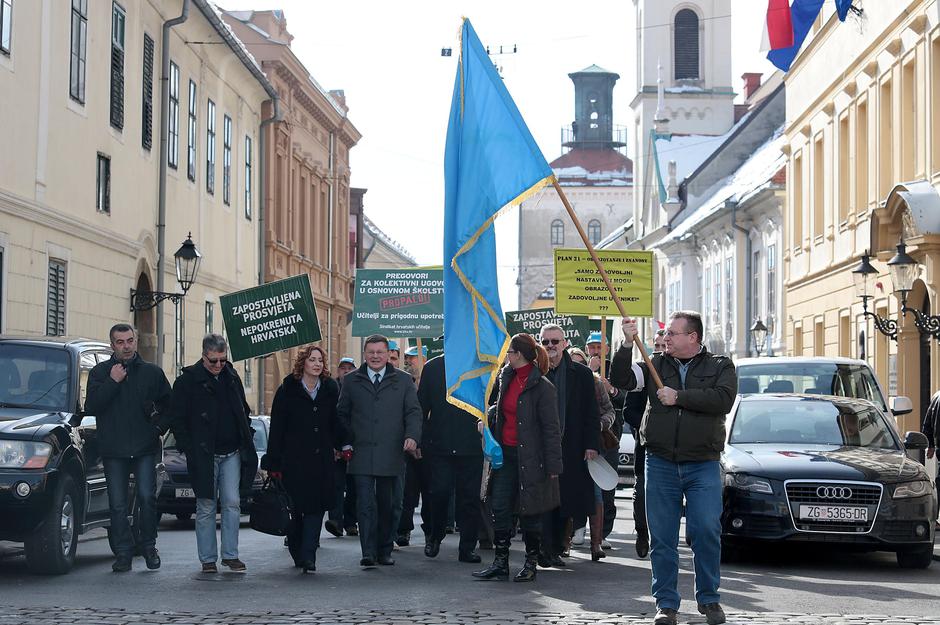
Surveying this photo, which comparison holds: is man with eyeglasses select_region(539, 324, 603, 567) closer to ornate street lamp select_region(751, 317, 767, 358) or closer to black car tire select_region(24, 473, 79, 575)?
black car tire select_region(24, 473, 79, 575)

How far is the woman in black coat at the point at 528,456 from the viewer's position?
1177 centimetres

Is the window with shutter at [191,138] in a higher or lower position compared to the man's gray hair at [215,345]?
higher

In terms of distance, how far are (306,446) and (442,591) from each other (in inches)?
79.9

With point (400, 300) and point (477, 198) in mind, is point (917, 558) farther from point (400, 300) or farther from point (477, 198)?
point (400, 300)

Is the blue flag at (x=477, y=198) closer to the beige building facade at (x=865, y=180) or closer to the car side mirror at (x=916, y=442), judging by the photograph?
the car side mirror at (x=916, y=442)

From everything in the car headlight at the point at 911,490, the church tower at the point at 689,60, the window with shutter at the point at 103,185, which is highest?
the church tower at the point at 689,60

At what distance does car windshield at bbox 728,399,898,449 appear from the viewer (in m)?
14.2

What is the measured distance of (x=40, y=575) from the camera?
1192 cm

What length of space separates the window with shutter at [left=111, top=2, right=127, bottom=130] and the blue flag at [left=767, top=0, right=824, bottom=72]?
32.9 ft

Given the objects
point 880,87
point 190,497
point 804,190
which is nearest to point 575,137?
point 804,190

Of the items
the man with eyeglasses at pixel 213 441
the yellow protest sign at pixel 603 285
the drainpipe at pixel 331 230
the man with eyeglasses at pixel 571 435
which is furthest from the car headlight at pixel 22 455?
the drainpipe at pixel 331 230

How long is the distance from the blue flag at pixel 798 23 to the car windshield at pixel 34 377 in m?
12.4

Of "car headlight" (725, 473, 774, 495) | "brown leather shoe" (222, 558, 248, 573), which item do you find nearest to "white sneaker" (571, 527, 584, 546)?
"car headlight" (725, 473, 774, 495)

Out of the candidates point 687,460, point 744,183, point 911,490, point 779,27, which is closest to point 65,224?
point 779,27
